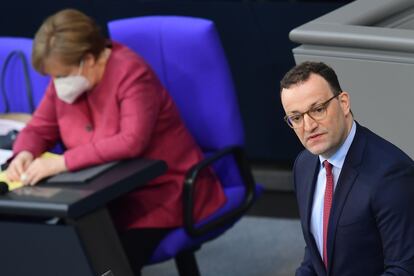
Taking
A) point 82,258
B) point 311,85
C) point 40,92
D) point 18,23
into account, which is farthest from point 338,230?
point 18,23

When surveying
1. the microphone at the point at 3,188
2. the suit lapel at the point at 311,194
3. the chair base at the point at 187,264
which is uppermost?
the suit lapel at the point at 311,194

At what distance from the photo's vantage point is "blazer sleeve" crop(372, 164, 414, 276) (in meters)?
1.76

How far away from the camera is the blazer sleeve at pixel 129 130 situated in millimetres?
3156

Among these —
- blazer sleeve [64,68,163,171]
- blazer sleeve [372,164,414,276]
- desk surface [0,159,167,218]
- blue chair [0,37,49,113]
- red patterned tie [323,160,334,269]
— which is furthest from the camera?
blue chair [0,37,49,113]

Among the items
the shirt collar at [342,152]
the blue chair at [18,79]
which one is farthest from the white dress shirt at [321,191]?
the blue chair at [18,79]

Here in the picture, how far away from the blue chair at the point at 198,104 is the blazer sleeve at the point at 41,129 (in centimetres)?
32

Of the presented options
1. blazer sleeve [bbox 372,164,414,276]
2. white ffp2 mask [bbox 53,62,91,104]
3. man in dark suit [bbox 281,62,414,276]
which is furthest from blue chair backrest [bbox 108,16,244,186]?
blazer sleeve [bbox 372,164,414,276]

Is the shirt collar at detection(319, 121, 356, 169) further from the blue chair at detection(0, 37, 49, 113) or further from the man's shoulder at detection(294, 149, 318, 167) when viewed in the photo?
the blue chair at detection(0, 37, 49, 113)

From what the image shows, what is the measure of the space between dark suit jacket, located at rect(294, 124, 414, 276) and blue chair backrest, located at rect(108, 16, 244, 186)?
1.51 meters

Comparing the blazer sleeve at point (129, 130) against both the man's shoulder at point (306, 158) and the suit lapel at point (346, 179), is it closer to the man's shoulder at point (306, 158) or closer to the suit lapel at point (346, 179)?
the man's shoulder at point (306, 158)

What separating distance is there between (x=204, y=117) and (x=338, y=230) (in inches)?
64.3

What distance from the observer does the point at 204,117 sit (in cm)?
343

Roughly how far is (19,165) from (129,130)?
0.37 m

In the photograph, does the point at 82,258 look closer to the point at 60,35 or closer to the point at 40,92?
the point at 60,35
